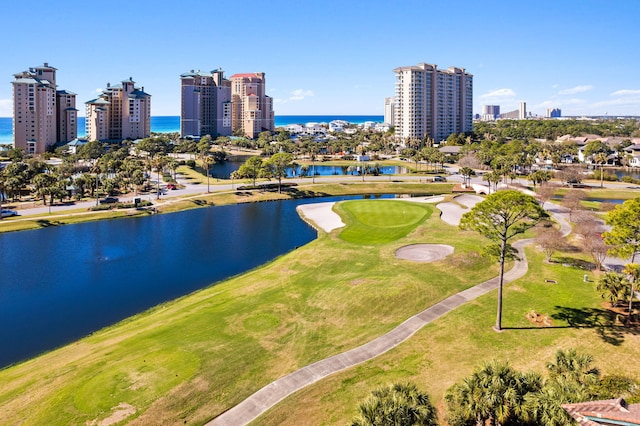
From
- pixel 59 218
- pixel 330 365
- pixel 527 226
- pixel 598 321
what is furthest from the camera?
pixel 59 218

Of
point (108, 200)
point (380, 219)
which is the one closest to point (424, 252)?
point (380, 219)

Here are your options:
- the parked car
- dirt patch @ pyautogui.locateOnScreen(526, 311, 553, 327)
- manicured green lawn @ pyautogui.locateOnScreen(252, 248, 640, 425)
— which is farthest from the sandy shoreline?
the parked car

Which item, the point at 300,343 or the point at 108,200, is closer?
the point at 300,343

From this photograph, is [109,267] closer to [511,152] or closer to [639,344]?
[639,344]

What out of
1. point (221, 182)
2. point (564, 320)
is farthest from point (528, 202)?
point (221, 182)

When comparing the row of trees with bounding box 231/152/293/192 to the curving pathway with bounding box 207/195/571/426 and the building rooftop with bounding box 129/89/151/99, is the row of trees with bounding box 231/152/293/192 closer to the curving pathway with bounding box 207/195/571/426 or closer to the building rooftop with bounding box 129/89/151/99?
the curving pathway with bounding box 207/195/571/426

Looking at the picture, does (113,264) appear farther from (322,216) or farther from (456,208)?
(456,208)

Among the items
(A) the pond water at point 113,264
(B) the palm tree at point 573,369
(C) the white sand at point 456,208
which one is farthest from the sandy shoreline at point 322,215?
(B) the palm tree at point 573,369
